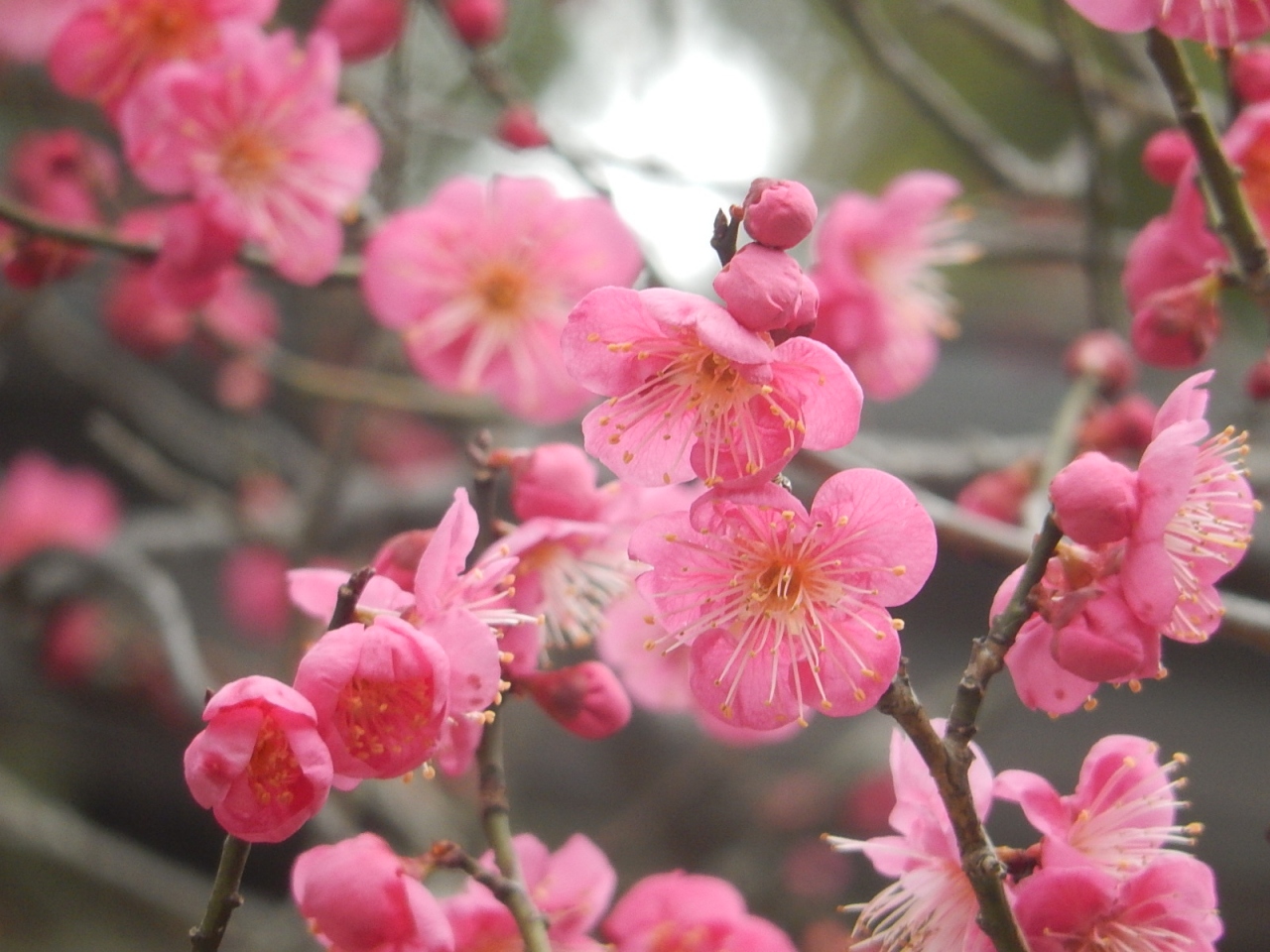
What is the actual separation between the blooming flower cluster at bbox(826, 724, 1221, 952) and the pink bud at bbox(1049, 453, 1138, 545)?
14 cm

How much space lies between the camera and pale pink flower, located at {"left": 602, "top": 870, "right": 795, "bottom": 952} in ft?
2.71

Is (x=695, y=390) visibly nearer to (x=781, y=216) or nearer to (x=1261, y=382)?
(x=781, y=216)

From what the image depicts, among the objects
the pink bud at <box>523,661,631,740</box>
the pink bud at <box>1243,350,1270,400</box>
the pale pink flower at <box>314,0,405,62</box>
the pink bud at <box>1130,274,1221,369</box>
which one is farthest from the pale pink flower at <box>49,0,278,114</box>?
the pink bud at <box>1243,350,1270,400</box>

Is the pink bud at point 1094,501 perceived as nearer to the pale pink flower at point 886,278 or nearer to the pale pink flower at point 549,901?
the pale pink flower at point 549,901

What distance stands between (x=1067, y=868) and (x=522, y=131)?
1.04 m

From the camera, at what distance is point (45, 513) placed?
91.7 inches

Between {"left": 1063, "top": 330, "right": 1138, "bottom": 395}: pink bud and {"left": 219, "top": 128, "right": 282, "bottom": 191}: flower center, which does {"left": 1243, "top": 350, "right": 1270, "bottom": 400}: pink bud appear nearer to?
{"left": 1063, "top": 330, "right": 1138, "bottom": 395}: pink bud

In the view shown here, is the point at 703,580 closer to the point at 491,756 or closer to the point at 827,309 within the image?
the point at 491,756

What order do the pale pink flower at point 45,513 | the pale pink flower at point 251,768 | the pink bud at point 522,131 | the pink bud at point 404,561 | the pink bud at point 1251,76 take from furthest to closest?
the pale pink flower at point 45,513 < the pink bud at point 522,131 < the pink bud at point 1251,76 < the pink bud at point 404,561 < the pale pink flower at point 251,768

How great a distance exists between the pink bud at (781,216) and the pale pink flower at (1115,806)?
1.10ft

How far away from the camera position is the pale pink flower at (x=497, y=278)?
126cm

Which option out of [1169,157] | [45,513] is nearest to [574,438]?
[45,513]

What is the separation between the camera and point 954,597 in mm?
2260

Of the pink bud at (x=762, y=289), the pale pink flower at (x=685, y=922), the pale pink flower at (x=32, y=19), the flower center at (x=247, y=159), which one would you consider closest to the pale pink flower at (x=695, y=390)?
the pink bud at (x=762, y=289)
